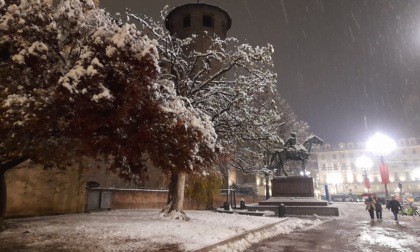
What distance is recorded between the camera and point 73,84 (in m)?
6.72

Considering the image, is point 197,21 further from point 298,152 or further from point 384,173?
point 384,173

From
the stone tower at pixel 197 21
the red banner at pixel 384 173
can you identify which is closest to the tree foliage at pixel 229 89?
the red banner at pixel 384 173

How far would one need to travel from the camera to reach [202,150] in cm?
1242

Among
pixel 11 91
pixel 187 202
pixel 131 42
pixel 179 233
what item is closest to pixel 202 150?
pixel 179 233

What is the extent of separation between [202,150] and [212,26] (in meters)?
30.6

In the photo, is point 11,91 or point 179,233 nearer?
point 11,91

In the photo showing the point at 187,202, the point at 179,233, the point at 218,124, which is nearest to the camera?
the point at 179,233

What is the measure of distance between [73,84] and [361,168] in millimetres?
102580

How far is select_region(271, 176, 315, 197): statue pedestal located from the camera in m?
24.8

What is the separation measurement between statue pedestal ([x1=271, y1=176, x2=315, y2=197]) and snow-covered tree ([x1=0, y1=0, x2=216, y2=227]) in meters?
18.9

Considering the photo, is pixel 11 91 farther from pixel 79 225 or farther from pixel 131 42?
pixel 79 225

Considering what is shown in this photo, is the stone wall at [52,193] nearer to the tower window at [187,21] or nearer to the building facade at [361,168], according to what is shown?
the tower window at [187,21]

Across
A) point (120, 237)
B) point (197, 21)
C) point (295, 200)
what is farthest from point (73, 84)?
point (197, 21)

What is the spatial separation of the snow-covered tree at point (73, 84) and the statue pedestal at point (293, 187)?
18873mm
